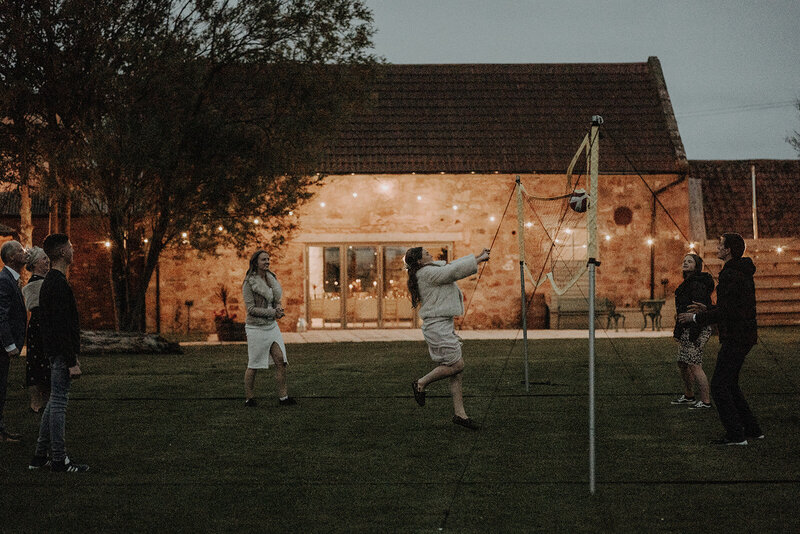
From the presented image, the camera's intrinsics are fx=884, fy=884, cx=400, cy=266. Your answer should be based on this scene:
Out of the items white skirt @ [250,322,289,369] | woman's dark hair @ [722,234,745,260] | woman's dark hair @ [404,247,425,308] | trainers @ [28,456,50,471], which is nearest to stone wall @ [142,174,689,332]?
white skirt @ [250,322,289,369]

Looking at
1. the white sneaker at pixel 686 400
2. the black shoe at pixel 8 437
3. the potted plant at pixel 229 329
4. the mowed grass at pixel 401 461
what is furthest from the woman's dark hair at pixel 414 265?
the potted plant at pixel 229 329

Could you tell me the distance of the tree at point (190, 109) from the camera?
1644 centimetres

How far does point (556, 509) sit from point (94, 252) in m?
19.5

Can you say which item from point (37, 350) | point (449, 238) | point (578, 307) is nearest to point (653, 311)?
point (578, 307)

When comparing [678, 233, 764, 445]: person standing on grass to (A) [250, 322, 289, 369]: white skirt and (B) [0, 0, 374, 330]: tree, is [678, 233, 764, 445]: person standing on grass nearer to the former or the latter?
(A) [250, 322, 289, 369]: white skirt

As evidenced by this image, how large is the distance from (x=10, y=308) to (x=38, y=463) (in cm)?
132

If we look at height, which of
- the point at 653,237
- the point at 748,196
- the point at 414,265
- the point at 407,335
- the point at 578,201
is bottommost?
the point at 407,335

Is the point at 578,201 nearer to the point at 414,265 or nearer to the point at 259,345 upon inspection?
the point at 414,265

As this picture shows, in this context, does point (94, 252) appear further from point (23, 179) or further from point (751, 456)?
point (751, 456)

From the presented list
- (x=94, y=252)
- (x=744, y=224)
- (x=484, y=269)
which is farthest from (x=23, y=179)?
(x=744, y=224)

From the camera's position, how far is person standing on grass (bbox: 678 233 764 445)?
23.3 ft

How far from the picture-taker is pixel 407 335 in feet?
68.0

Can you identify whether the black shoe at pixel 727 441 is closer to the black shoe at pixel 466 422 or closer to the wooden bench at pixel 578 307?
the black shoe at pixel 466 422

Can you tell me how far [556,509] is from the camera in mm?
5320
